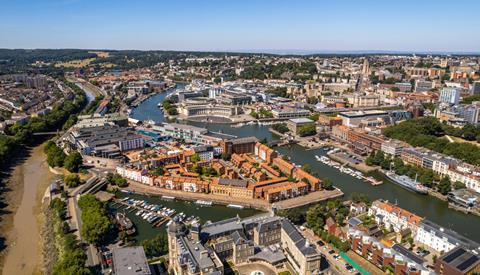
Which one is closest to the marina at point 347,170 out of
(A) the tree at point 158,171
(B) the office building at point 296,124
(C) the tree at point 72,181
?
(B) the office building at point 296,124

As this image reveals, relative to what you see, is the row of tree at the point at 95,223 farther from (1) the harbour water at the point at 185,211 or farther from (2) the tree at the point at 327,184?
(2) the tree at the point at 327,184

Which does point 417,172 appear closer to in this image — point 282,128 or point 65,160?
point 282,128

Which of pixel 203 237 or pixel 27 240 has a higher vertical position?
pixel 203 237

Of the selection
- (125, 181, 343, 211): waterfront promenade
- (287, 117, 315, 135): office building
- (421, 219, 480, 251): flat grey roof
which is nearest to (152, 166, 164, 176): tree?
(125, 181, 343, 211): waterfront promenade

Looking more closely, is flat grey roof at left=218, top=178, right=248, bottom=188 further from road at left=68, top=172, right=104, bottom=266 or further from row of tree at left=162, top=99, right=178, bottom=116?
row of tree at left=162, top=99, right=178, bottom=116

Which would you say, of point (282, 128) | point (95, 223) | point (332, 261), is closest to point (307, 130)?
point (282, 128)

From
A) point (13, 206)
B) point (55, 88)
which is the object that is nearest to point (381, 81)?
point (55, 88)

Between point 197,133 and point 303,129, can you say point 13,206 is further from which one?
point 303,129
